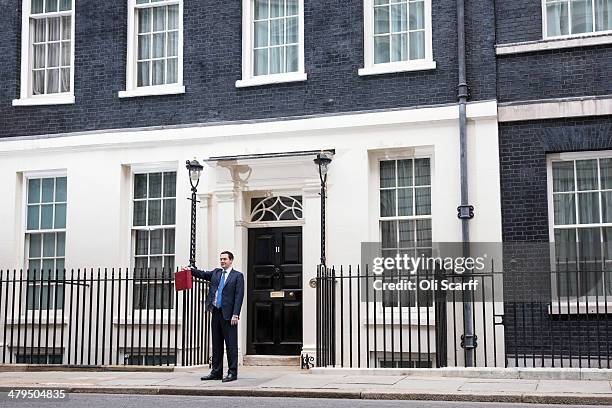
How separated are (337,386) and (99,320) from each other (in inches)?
240

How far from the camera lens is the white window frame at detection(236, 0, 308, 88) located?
16.7 meters

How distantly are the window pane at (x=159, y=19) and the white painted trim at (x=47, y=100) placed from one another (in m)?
1.93

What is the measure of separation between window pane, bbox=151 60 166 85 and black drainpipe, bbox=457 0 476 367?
17.2 feet

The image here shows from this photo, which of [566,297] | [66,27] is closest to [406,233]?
[566,297]

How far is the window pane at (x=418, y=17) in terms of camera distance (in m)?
16.4

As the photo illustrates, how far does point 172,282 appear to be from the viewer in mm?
16281

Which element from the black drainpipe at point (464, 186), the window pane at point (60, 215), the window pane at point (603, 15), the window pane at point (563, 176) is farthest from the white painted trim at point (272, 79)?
the window pane at point (603, 15)

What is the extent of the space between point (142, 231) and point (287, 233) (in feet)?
8.46

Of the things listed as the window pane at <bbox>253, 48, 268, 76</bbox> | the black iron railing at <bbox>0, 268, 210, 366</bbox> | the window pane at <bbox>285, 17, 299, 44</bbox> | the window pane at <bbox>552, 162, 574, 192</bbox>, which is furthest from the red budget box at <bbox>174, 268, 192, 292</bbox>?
the window pane at <bbox>552, 162, 574, 192</bbox>

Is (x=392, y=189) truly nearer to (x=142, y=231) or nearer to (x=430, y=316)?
(x=430, y=316)

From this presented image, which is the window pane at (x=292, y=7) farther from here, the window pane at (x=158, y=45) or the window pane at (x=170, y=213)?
the window pane at (x=170, y=213)

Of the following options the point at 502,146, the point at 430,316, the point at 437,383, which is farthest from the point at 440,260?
the point at 437,383

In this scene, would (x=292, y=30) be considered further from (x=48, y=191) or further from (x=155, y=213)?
(x=48, y=191)

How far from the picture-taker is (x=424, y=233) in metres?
16.0
